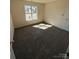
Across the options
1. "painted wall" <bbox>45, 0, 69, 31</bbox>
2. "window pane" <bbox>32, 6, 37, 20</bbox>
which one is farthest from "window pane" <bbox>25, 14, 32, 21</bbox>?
"painted wall" <bbox>45, 0, 69, 31</bbox>

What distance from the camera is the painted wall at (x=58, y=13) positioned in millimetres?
6005

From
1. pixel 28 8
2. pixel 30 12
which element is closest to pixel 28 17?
pixel 30 12

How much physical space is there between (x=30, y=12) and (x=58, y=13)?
2.29 m

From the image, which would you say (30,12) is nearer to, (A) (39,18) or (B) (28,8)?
(B) (28,8)

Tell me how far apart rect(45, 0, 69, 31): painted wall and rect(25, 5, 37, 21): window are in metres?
1.18

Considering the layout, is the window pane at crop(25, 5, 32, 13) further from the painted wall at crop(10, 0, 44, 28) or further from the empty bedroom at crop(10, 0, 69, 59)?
the painted wall at crop(10, 0, 44, 28)

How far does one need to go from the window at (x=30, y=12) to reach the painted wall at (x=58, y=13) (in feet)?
3.86

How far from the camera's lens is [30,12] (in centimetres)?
783

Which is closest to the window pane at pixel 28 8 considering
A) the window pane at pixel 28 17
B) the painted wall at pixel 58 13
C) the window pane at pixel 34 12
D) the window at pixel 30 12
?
the window at pixel 30 12

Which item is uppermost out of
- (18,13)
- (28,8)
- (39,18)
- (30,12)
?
(28,8)

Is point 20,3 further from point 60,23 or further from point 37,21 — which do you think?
point 60,23

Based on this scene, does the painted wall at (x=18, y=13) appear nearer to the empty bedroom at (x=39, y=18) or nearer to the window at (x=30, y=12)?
the empty bedroom at (x=39, y=18)
